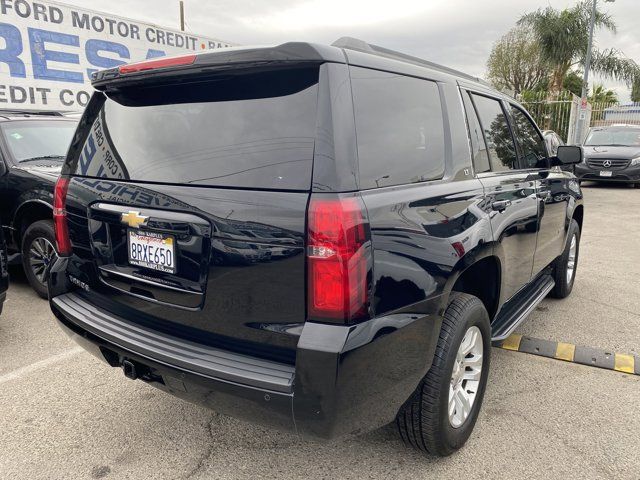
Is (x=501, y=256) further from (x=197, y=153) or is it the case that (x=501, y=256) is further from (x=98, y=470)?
(x=98, y=470)

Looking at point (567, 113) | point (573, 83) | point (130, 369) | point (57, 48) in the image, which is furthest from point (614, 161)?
point (573, 83)

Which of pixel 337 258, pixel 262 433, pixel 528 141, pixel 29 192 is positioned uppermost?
pixel 528 141

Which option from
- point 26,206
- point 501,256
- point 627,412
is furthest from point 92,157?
point 627,412

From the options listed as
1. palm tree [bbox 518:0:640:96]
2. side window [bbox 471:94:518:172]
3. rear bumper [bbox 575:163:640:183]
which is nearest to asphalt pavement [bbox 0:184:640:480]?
side window [bbox 471:94:518:172]

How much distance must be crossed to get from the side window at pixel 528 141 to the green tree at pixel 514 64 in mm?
34165

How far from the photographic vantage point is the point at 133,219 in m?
2.23

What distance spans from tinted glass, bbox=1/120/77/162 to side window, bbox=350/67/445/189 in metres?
4.04

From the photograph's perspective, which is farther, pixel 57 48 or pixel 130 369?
pixel 57 48

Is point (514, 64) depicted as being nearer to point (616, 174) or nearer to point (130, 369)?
point (616, 174)

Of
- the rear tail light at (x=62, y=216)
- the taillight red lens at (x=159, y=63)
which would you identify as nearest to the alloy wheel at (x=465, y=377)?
the taillight red lens at (x=159, y=63)

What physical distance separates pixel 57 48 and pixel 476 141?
1015 centimetres

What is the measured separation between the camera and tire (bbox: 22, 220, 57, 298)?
4613mm

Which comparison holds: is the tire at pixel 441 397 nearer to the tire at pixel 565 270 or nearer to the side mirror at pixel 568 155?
the side mirror at pixel 568 155

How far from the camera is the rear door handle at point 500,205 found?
2.77 meters
